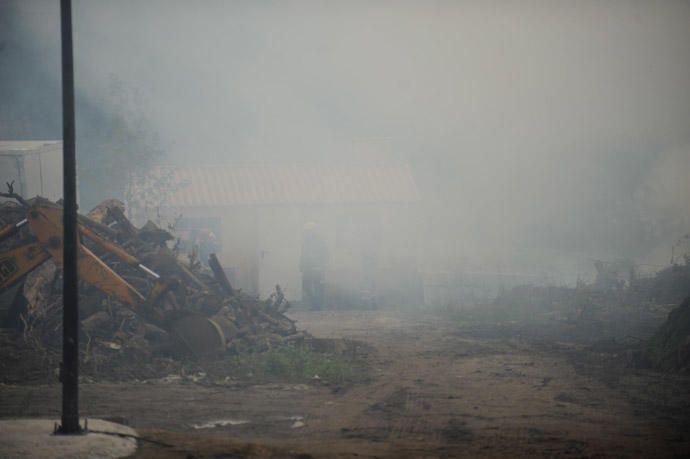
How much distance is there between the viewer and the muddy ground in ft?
33.4

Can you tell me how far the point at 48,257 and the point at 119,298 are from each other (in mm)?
1370

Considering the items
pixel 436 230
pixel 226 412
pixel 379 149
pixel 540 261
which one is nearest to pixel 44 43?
pixel 379 149

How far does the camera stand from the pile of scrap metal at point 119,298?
15.7 m

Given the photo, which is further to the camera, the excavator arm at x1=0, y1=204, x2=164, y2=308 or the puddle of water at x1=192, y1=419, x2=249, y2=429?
the excavator arm at x1=0, y1=204, x2=164, y2=308

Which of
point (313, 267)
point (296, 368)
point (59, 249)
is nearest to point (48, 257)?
point (59, 249)

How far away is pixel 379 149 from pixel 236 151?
9866mm

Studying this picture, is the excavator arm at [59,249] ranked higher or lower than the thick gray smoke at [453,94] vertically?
lower

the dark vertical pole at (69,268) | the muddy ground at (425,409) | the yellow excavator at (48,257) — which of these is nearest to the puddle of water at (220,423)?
the muddy ground at (425,409)

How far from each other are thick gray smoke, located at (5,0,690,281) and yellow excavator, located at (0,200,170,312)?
81.5 ft

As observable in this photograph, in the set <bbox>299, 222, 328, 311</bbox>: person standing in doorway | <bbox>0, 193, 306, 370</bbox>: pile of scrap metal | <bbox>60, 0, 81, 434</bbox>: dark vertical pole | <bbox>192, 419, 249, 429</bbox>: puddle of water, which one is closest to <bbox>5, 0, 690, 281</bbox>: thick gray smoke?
<bbox>299, 222, 328, 311</bbox>: person standing in doorway

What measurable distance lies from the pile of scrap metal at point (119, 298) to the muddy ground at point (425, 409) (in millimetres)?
1475

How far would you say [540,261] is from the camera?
3875 centimetres

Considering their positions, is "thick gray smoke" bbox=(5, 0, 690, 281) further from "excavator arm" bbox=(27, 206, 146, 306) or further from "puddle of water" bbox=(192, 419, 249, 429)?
"puddle of water" bbox=(192, 419, 249, 429)

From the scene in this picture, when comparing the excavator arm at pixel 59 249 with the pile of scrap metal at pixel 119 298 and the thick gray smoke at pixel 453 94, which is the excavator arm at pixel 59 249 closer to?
the pile of scrap metal at pixel 119 298
